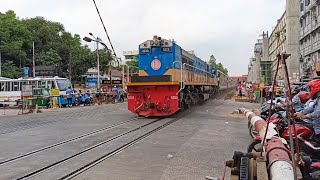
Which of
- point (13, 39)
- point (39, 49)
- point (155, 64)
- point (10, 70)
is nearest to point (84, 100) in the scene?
point (155, 64)

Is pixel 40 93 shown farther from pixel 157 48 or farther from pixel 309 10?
pixel 309 10

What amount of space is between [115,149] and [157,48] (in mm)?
9347

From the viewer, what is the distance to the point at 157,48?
17.6 meters

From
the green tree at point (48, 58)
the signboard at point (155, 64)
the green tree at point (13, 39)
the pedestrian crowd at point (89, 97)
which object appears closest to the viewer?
the signboard at point (155, 64)

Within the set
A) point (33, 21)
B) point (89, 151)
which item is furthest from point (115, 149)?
point (33, 21)

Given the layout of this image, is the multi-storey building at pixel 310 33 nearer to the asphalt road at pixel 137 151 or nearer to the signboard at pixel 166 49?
the signboard at pixel 166 49

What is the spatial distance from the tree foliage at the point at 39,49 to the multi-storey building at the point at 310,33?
3165 cm

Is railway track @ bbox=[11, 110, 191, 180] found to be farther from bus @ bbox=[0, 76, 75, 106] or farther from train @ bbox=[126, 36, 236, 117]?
bus @ bbox=[0, 76, 75, 106]

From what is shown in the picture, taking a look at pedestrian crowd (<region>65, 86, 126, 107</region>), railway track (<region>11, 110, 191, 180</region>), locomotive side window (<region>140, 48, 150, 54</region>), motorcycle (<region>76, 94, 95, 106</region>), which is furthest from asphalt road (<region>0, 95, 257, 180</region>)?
motorcycle (<region>76, 94, 95, 106</region>)

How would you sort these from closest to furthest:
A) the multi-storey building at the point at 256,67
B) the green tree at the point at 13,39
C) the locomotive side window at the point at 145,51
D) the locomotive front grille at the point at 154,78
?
the locomotive front grille at the point at 154,78 → the locomotive side window at the point at 145,51 → the multi-storey building at the point at 256,67 → the green tree at the point at 13,39

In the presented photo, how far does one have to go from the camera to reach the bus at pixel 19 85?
3152 centimetres

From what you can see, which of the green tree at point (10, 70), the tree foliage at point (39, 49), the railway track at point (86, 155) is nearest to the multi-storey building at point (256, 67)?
the tree foliage at point (39, 49)

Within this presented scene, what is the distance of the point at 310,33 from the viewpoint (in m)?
47.2

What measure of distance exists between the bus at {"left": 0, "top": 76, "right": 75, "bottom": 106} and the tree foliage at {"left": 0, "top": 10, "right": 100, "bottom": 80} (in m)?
27.6
